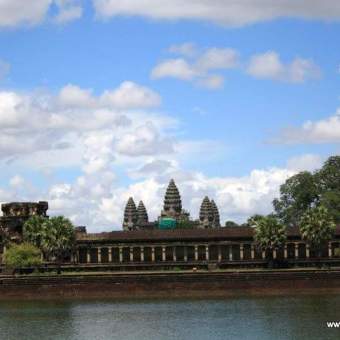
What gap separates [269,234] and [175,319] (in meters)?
32.2

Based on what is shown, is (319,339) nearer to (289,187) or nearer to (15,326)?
(15,326)

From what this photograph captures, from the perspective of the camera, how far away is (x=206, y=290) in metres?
84.3

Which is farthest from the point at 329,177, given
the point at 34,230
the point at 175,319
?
the point at 175,319

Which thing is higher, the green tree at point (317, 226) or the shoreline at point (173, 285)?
the green tree at point (317, 226)

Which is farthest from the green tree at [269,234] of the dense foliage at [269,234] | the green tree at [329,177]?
the green tree at [329,177]

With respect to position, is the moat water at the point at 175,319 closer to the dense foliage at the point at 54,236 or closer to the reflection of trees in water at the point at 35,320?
the reflection of trees in water at the point at 35,320

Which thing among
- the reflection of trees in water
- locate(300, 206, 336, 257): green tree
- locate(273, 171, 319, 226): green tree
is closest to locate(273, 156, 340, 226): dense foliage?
locate(273, 171, 319, 226): green tree

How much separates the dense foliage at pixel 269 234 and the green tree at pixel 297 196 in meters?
46.5

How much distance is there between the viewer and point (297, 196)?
480ft

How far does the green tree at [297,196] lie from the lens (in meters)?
146

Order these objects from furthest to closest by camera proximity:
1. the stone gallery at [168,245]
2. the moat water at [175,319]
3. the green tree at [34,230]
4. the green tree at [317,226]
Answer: the stone gallery at [168,245] → the green tree at [34,230] → the green tree at [317,226] → the moat water at [175,319]

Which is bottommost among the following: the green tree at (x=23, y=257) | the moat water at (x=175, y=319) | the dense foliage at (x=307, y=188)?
the moat water at (x=175, y=319)

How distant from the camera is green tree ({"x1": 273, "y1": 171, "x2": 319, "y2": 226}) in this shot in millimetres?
145500

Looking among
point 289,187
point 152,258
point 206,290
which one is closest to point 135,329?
point 206,290
